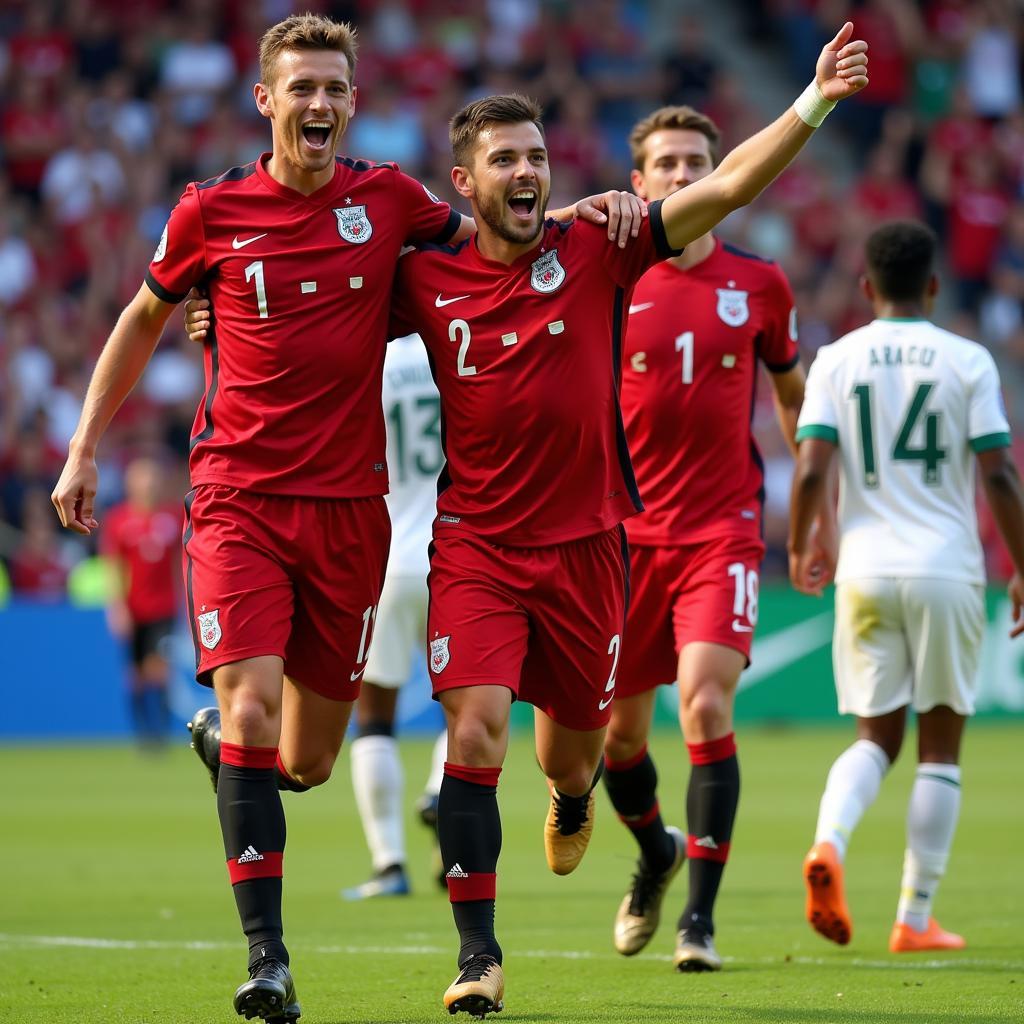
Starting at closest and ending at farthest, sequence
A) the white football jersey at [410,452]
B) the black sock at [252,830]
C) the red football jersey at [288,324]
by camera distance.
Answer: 1. the black sock at [252,830]
2. the red football jersey at [288,324]
3. the white football jersey at [410,452]

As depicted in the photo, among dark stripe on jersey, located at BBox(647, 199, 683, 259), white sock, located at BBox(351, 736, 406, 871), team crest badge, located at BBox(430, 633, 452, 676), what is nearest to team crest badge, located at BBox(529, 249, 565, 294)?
dark stripe on jersey, located at BBox(647, 199, 683, 259)

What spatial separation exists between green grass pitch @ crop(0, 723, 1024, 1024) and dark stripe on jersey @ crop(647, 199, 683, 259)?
2.35m

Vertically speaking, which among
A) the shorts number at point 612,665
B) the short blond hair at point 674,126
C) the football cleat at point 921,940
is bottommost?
the football cleat at point 921,940

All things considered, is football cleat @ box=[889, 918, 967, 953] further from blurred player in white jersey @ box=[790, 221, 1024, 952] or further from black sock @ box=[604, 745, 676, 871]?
black sock @ box=[604, 745, 676, 871]

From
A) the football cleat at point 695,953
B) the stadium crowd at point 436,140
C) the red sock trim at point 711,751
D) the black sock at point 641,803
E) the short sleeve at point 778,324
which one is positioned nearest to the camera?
the football cleat at point 695,953

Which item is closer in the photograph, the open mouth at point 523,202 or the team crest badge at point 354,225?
the open mouth at point 523,202

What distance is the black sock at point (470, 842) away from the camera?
5.87m

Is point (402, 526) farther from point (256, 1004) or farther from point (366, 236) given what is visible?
point (256, 1004)

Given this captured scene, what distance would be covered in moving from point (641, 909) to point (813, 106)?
315 centimetres

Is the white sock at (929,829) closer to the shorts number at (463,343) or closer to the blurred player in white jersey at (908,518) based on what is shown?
the blurred player in white jersey at (908,518)

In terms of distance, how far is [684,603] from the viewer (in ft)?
24.5

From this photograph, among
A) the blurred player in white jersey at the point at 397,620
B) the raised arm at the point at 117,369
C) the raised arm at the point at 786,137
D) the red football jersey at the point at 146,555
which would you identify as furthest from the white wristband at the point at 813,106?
the red football jersey at the point at 146,555

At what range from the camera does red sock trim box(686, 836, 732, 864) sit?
7098mm

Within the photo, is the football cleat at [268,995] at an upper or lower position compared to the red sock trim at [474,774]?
lower
